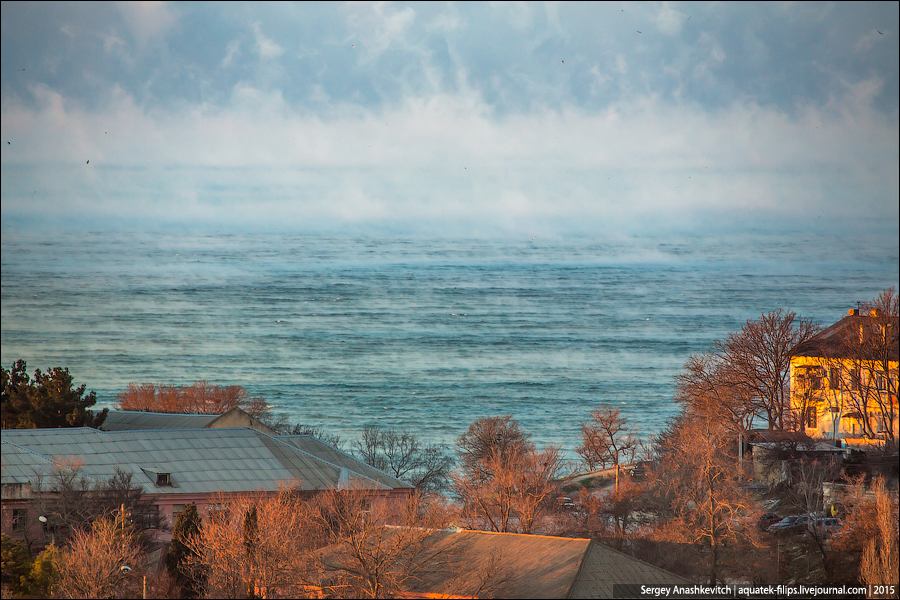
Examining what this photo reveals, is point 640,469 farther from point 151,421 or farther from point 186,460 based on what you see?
point 151,421

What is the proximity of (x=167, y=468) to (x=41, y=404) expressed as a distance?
13.7m

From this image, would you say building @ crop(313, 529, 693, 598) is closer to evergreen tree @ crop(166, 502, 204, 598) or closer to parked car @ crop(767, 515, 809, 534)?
evergreen tree @ crop(166, 502, 204, 598)

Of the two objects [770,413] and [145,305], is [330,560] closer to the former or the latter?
[770,413]

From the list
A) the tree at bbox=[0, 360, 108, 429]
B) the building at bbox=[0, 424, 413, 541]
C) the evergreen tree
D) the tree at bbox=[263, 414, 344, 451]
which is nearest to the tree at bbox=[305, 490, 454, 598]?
the evergreen tree

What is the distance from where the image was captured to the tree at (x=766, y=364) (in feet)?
176

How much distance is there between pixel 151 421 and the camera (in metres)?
64.6

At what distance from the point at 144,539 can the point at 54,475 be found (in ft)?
23.2

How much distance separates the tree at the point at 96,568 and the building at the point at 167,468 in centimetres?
863

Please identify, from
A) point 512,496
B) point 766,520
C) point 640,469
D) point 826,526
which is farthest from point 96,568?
point 640,469

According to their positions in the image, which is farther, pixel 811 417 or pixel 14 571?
pixel 811 417

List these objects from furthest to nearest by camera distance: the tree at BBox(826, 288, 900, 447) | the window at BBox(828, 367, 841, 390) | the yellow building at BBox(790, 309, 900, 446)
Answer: the window at BBox(828, 367, 841, 390) < the yellow building at BBox(790, 309, 900, 446) < the tree at BBox(826, 288, 900, 447)

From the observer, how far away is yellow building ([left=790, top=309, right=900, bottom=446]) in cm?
4688

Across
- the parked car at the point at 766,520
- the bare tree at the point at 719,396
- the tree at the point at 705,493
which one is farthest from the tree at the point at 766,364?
the parked car at the point at 766,520

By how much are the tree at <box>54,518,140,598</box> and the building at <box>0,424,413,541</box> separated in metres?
8.63
